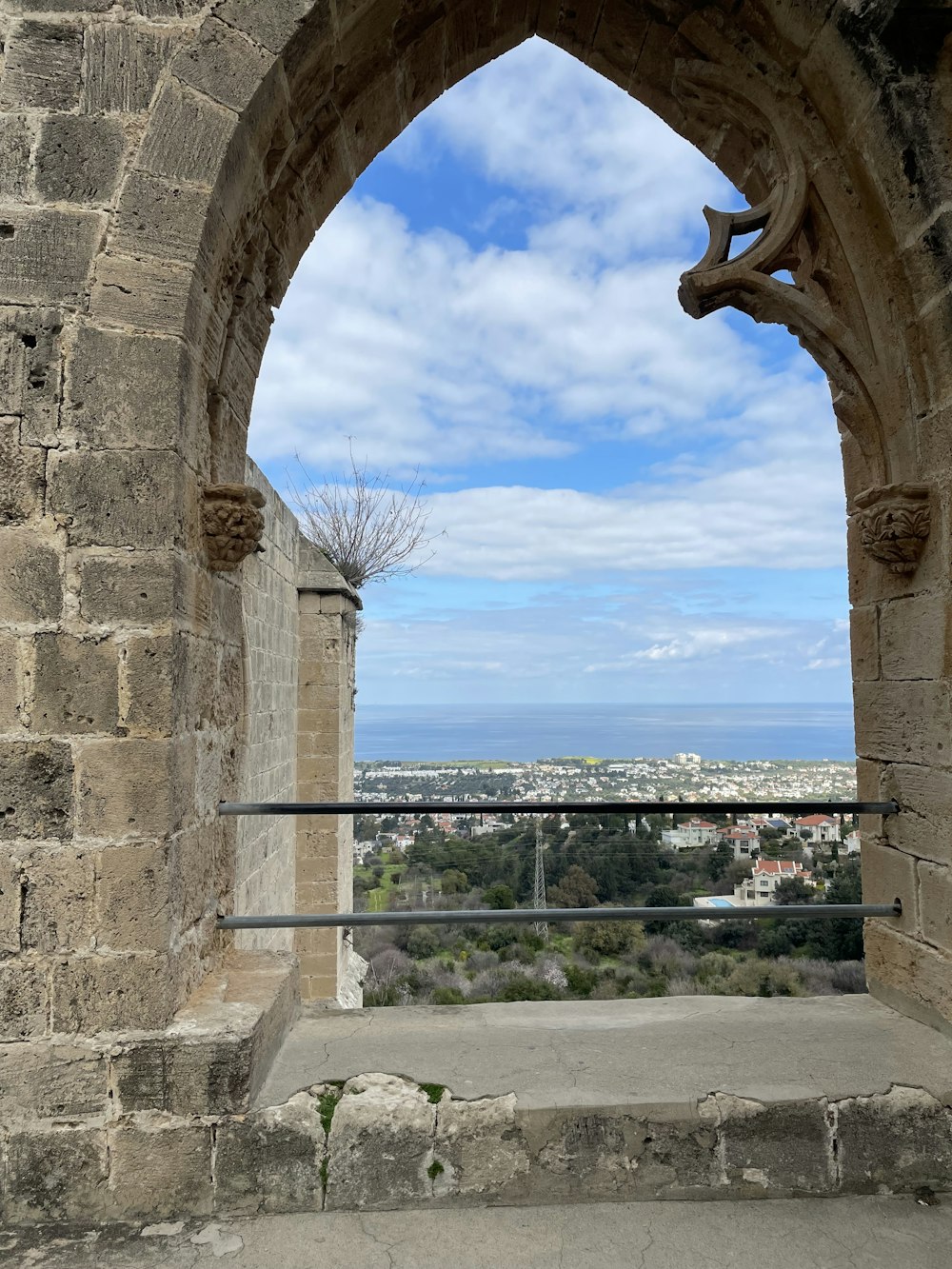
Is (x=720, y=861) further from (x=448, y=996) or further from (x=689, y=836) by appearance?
(x=448, y=996)

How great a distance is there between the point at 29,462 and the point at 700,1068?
86.8 inches

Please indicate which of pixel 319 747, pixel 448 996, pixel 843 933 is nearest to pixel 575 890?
pixel 843 933

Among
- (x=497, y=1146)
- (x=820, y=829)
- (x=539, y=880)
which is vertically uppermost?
(x=820, y=829)

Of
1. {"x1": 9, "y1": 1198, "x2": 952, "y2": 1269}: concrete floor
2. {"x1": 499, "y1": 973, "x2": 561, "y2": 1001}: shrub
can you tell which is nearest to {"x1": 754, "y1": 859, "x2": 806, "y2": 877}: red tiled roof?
{"x1": 9, "y1": 1198, "x2": 952, "y2": 1269}: concrete floor

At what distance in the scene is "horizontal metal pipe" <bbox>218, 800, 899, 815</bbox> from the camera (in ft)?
7.01

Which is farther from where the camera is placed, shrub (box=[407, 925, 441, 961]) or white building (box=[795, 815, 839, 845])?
shrub (box=[407, 925, 441, 961])

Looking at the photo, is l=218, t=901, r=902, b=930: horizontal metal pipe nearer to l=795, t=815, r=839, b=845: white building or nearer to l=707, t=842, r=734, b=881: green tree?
l=707, t=842, r=734, b=881: green tree

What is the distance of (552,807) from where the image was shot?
215 centimetres

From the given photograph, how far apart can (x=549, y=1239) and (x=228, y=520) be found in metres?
1.83

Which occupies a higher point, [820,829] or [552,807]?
[552,807]

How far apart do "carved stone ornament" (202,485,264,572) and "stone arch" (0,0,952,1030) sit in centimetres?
→ 1

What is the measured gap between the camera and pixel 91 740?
184cm

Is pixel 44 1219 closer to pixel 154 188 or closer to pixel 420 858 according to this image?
pixel 154 188

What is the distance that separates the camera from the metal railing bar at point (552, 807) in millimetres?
2137
